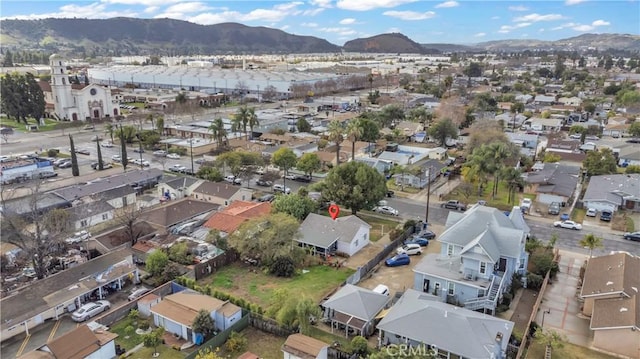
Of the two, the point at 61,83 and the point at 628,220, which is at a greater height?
the point at 61,83

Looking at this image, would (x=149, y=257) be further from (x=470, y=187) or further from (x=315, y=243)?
(x=470, y=187)

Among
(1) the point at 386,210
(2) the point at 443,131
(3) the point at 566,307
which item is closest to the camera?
(3) the point at 566,307

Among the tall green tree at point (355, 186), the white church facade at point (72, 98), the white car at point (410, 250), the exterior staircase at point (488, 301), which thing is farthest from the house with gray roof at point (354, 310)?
the white church facade at point (72, 98)

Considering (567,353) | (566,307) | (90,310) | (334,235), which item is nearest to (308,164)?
→ (334,235)

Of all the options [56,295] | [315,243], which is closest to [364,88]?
[315,243]

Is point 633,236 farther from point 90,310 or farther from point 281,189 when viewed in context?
point 90,310

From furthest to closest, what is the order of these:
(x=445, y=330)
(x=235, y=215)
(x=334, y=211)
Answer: (x=334, y=211)
(x=235, y=215)
(x=445, y=330)
